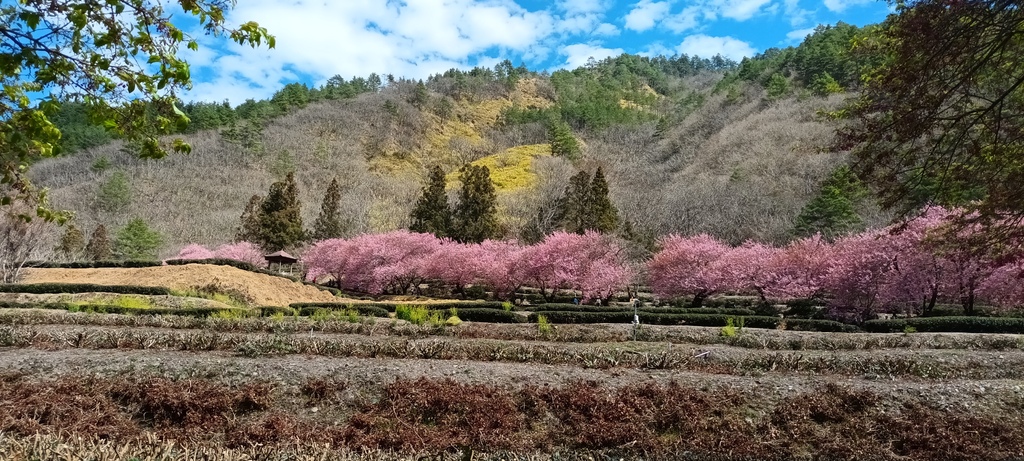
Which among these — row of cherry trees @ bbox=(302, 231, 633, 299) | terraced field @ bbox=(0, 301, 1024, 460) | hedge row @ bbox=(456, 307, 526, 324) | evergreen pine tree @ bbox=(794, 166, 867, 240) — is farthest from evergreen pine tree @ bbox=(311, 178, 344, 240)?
terraced field @ bbox=(0, 301, 1024, 460)

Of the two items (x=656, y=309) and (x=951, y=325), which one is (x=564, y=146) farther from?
(x=951, y=325)

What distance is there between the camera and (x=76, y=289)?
2205 cm

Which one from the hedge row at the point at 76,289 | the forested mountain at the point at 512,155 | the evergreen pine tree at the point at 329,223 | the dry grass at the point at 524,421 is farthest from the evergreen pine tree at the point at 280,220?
→ the dry grass at the point at 524,421

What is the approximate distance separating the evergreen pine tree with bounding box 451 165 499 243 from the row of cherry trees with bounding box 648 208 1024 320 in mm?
19395

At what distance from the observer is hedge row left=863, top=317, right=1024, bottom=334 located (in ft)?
55.4

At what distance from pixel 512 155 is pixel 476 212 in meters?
53.2

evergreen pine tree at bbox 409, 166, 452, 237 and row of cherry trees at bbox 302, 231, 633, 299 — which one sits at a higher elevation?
evergreen pine tree at bbox 409, 166, 452, 237

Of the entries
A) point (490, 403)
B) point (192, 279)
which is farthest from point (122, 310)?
point (490, 403)

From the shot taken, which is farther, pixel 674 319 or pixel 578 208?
pixel 578 208

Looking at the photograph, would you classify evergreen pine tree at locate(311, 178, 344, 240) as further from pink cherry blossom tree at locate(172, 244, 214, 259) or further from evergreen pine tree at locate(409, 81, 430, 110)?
evergreen pine tree at locate(409, 81, 430, 110)

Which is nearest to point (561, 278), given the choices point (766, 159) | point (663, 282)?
point (663, 282)

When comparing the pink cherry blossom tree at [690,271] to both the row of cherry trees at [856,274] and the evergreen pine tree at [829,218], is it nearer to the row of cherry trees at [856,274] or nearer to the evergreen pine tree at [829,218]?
the row of cherry trees at [856,274]

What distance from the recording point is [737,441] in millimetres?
6598

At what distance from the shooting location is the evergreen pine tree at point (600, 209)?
44.6 metres
